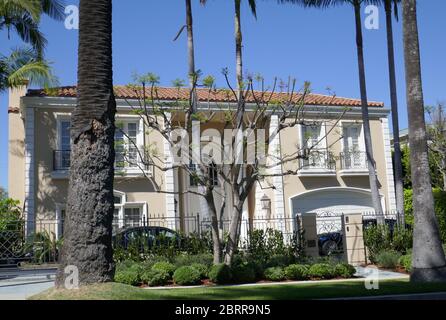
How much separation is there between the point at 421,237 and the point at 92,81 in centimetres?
858

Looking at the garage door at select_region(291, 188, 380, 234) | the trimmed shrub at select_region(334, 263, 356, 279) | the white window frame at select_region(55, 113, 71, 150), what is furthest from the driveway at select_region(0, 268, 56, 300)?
the garage door at select_region(291, 188, 380, 234)

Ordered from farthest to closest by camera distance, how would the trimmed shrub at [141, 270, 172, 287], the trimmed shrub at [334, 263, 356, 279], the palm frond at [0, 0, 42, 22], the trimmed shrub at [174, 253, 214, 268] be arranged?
1. the palm frond at [0, 0, 42, 22]
2. the trimmed shrub at [174, 253, 214, 268]
3. the trimmed shrub at [334, 263, 356, 279]
4. the trimmed shrub at [141, 270, 172, 287]

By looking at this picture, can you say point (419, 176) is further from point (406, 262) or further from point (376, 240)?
point (376, 240)

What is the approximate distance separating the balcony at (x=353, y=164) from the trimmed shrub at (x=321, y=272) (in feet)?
37.7

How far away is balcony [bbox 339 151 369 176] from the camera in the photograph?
25.8 metres

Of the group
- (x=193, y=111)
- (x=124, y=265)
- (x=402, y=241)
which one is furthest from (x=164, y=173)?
(x=402, y=241)

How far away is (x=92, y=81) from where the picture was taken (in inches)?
378

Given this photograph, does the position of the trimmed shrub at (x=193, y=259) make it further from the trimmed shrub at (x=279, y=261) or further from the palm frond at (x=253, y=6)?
the palm frond at (x=253, y=6)

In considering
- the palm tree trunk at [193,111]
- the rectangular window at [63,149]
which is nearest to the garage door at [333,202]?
the palm tree trunk at [193,111]

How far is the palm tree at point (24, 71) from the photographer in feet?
65.2

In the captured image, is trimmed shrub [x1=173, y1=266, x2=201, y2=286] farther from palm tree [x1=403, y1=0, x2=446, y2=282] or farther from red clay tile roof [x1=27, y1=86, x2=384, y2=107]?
red clay tile roof [x1=27, y1=86, x2=384, y2=107]

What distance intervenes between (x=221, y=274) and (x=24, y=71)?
10.9 meters

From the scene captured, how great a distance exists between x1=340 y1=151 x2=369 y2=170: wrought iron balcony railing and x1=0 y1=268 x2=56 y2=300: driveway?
14.5m
